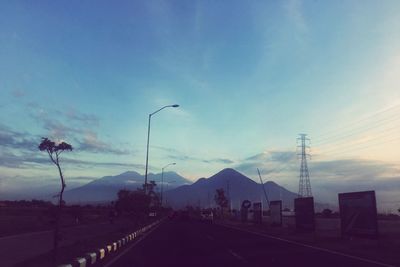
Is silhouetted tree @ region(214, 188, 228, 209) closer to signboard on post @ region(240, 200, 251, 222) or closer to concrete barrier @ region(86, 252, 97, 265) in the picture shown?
signboard on post @ region(240, 200, 251, 222)

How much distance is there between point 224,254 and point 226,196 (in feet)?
400

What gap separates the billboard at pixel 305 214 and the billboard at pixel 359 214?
5.85 metres

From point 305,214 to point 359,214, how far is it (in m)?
9.65

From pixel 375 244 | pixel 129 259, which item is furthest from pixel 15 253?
pixel 375 244

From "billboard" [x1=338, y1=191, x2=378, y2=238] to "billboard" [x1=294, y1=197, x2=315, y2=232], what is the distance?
5.85m

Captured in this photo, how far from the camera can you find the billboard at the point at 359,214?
2917cm

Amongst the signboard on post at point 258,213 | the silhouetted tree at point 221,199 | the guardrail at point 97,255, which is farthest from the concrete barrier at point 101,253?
the silhouetted tree at point 221,199

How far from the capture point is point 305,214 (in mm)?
40219

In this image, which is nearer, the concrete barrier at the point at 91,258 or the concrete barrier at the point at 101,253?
the concrete barrier at the point at 91,258

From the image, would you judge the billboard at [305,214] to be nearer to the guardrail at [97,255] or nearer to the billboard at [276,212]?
the billboard at [276,212]

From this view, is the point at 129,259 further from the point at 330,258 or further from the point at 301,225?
the point at 301,225

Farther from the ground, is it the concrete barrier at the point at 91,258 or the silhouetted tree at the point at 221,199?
the silhouetted tree at the point at 221,199

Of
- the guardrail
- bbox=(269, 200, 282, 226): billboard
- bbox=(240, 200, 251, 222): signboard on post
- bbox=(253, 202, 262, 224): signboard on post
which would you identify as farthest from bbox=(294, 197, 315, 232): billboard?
bbox=(240, 200, 251, 222): signboard on post

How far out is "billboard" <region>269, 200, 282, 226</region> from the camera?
5441cm
